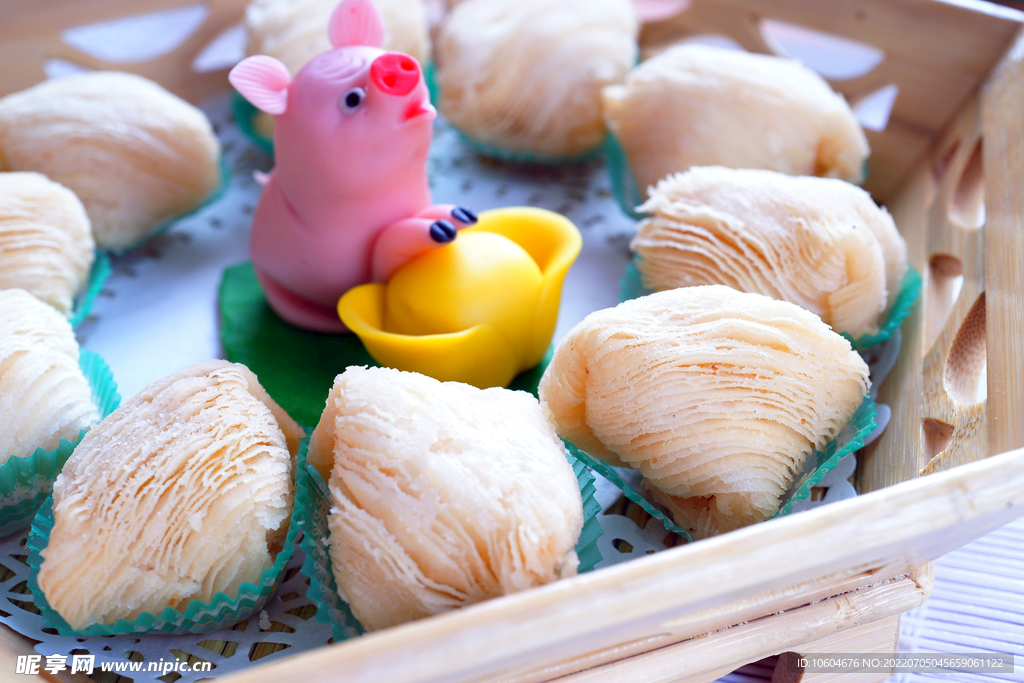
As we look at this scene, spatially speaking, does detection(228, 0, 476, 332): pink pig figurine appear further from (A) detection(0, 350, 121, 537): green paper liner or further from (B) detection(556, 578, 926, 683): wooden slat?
(B) detection(556, 578, 926, 683): wooden slat

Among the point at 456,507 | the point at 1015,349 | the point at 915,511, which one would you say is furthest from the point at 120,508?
the point at 1015,349

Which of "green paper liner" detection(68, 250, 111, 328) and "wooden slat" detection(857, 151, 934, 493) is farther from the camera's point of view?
"green paper liner" detection(68, 250, 111, 328)

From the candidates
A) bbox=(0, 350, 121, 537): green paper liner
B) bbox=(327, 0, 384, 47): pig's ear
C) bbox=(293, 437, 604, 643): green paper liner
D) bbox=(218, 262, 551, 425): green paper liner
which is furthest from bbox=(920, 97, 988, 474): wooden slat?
bbox=(0, 350, 121, 537): green paper liner

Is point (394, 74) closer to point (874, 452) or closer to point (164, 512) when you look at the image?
point (164, 512)

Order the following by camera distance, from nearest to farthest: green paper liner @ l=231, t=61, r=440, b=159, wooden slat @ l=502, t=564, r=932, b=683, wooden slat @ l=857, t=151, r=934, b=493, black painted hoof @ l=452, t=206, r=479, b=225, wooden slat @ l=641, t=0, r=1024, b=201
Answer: wooden slat @ l=502, t=564, r=932, b=683
wooden slat @ l=857, t=151, r=934, b=493
black painted hoof @ l=452, t=206, r=479, b=225
wooden slat @ l=641, t=0, r=1024, b=201
green paper liner @ l=231, t=61, r=440, b=159

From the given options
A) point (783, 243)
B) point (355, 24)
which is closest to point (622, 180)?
point (783, 243)

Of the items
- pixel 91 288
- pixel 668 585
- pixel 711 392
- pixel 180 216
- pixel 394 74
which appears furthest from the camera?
pixel 180 216
